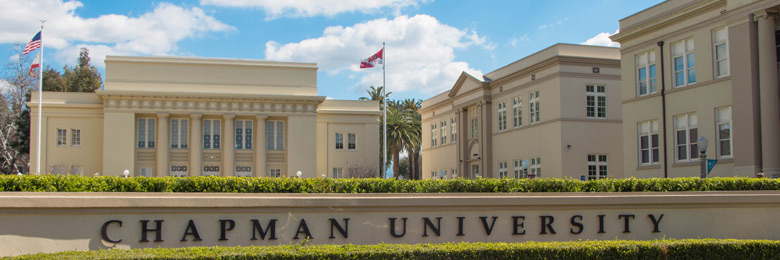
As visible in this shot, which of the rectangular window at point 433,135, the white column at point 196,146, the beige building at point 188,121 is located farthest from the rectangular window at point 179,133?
the rectangular window at point 433,135

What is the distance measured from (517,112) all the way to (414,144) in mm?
26363

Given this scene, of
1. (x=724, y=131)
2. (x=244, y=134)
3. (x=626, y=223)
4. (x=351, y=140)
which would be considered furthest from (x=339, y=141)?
(x=626, y=223)

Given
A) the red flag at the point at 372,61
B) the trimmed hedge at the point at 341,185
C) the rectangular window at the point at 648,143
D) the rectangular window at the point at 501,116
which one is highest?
the red flag at the point at 372,61

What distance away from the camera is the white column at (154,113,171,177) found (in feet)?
173

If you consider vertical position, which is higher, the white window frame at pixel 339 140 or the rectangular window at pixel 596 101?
the rectangular window at pixel 596 101

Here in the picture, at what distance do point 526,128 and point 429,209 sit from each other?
33421mm

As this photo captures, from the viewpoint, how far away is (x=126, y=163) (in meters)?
52.3

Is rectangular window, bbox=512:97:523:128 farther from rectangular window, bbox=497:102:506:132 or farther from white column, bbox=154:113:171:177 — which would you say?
white column, bbox=154:113:171:177

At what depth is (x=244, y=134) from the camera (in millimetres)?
55094

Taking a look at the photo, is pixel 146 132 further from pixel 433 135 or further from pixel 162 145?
pixel 433 135

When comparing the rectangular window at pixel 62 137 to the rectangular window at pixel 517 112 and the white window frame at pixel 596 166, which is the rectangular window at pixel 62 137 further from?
the white window frame at pixel 596 166

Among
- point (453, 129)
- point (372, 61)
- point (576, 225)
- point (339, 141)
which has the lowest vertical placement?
point (576, 225)

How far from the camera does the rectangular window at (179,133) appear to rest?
177 feet

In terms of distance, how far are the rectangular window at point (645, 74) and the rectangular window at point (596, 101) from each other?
279 inches
